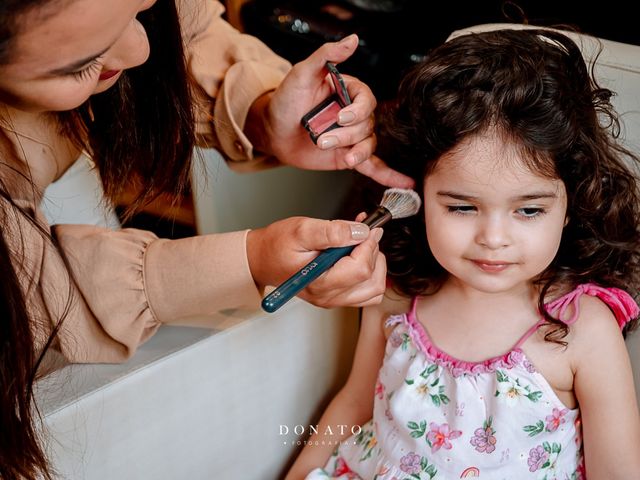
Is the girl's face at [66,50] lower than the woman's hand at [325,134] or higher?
higher

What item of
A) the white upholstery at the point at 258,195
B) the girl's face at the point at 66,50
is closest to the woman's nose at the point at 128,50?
the girl's face at the point at 66,50

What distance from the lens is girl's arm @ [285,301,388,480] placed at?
1024 mm

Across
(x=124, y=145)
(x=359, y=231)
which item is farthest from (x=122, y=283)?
(x=359, y=231)

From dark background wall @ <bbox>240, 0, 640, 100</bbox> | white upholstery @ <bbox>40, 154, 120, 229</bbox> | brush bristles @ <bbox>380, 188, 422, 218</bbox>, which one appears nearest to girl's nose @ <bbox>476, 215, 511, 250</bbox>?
brush bristles @ <bbox>380, 188, 422, 218</bbox>

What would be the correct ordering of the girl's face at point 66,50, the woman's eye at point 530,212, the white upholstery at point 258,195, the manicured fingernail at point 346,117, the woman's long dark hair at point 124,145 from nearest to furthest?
the girl's face at point 66,50, the woman's long dark hair at point 124,145, the woman's eye at point 530,212, the manicured fingernail at point 346,117, the white upholstery at point 258,195

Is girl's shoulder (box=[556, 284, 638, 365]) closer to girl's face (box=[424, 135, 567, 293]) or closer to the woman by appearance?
girl's face (box=[424, 135, 567, 293])

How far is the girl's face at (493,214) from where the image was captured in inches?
31.4

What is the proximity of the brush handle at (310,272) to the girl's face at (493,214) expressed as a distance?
0.20 ft

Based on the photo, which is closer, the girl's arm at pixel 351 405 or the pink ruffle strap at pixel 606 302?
the pink ruffle strap at pixel 606 302

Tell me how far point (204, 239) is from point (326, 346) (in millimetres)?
260

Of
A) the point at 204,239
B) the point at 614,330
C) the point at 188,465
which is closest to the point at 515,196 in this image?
the point at 614,330

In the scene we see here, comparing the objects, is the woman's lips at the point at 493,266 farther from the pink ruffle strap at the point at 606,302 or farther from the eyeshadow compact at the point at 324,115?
the eyeshadow compact at the point at 324,115

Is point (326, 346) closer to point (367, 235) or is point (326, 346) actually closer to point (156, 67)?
point (367, 235)

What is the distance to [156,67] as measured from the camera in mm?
871
